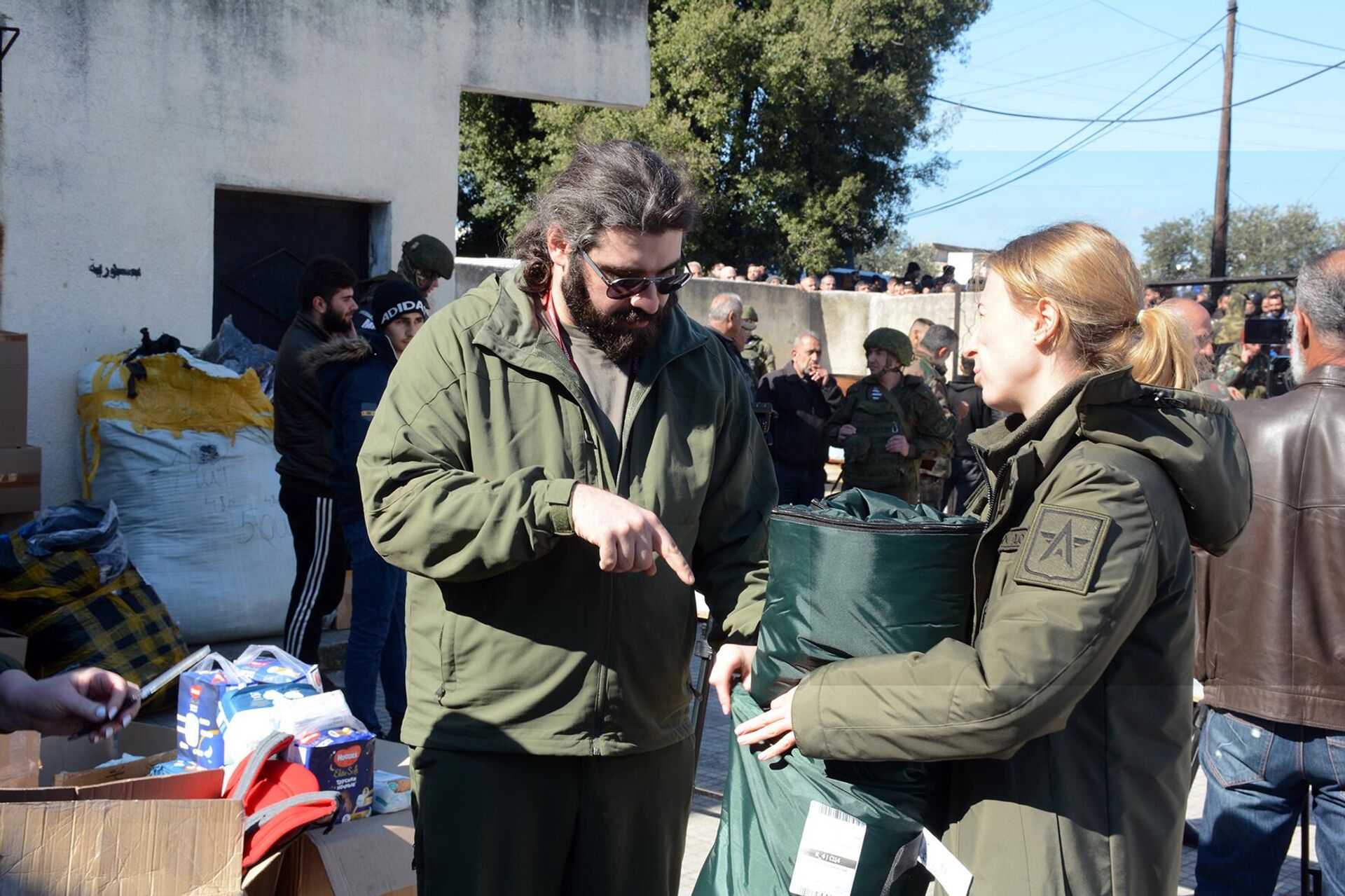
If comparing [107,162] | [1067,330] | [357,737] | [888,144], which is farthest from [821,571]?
[888,144]

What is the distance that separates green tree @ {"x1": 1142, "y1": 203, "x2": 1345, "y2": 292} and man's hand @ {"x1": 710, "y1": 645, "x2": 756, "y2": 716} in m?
27.2

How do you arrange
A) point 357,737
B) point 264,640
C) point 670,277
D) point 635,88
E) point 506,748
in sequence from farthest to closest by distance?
point 635,88 < point 264,640 < point 357,737 < point 670,277 < point 506,748

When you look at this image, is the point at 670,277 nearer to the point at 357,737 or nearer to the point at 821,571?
the point at 821,571

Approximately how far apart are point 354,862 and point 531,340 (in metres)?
1.59

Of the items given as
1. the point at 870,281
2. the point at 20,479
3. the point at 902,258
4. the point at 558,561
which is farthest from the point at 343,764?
the point at 902,258

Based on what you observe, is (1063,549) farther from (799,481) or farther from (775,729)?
(799,481)

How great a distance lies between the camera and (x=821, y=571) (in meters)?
1.86

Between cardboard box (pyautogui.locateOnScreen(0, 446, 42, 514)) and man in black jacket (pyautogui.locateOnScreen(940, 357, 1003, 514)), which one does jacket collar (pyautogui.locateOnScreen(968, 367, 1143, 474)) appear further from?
man in black jacket (pyautogui.locateOnScreen(940, 357, 1003, 514))

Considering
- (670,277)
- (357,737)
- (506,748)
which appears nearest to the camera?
(506,748)

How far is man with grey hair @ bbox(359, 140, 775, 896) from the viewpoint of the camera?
Answer: 2.23 m

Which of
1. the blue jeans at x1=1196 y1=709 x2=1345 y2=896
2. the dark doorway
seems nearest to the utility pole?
the dark doorway

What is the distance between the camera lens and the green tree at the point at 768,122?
23453mm

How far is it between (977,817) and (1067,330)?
76cm

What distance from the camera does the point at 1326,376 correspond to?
2965 mm
